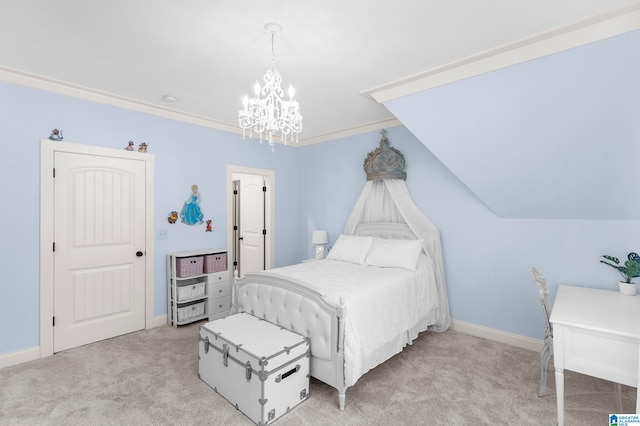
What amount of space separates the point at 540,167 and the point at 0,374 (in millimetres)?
5226

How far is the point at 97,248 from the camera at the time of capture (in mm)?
3498

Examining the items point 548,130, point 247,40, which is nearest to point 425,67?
point 548,130

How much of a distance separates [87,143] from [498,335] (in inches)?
198

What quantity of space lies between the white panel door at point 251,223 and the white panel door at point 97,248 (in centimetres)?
196

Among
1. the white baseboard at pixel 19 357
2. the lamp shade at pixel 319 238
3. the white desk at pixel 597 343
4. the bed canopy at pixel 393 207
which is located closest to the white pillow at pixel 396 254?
the bed canopy at pixel 393 207

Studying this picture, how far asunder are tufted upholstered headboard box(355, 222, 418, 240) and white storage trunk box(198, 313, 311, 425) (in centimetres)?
212

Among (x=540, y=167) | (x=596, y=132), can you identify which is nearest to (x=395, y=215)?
(x=540, y=167)

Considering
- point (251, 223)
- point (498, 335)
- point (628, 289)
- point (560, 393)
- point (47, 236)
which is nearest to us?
point (560, 393)

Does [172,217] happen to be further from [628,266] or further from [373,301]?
[628,266]

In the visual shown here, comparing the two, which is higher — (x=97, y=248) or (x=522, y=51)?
(x=522, y=51)

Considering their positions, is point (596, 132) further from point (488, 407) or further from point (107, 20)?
point (107, 20)

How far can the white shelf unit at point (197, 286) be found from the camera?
3953mm

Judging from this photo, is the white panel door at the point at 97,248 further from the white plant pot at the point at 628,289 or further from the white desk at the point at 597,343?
the white plant pot at the point at 628,289

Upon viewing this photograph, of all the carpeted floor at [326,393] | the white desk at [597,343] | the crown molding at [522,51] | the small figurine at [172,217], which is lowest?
the carpeted floor at [326,393]
